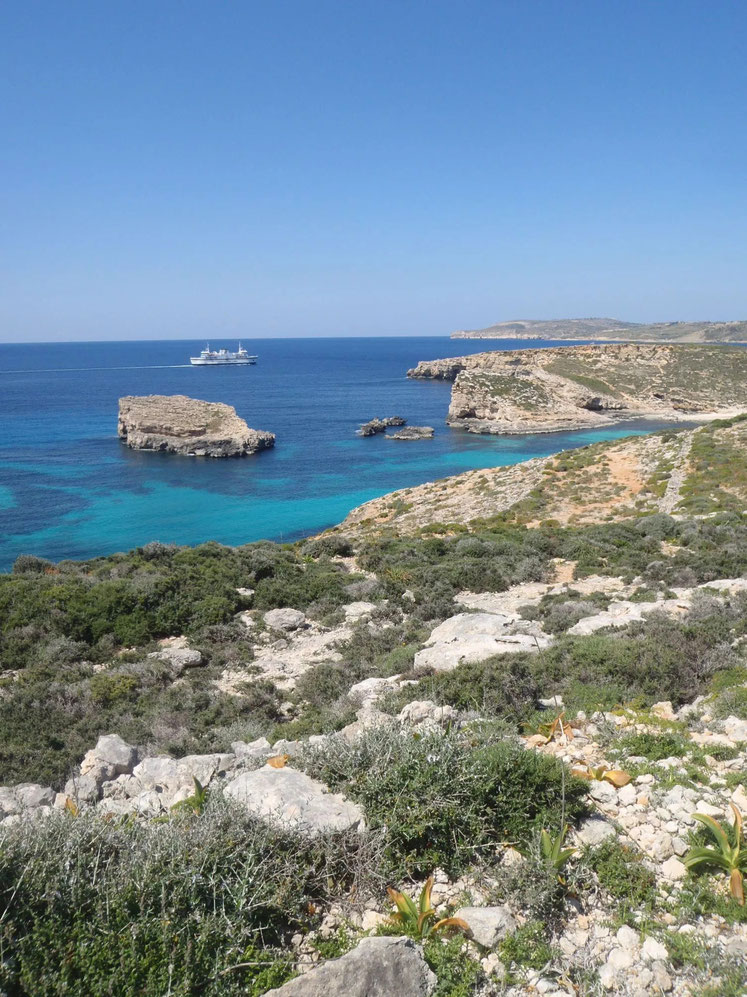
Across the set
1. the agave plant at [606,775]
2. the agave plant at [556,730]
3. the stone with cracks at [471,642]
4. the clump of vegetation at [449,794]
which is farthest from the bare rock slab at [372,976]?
the stone with cracks at [471,642]

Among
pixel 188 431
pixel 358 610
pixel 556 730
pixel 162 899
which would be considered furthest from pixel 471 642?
pixel 188 431

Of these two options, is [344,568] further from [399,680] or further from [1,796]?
[1,796]

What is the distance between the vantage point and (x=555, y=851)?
4719 millimetres

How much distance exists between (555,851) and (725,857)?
1.29 meters

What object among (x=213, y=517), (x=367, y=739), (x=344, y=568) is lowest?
(x=213, y=517)

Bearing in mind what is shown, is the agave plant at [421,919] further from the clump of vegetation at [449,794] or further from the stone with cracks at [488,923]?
the clump of vegetation at [449,794]

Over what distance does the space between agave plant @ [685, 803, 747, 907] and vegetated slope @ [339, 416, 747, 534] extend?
21.3 m

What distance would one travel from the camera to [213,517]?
41406mm

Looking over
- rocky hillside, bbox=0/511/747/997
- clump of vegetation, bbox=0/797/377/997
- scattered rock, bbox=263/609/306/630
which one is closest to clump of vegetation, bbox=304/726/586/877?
rocky hillside, bbox=0/511/747/997

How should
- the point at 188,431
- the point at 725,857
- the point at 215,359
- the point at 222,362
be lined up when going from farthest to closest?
the point at 222,362
the point at 215,359
the point at 188,431
the point at 725,857

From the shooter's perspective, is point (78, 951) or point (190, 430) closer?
point (78, 951)

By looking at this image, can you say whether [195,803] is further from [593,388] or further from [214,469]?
[593,388]

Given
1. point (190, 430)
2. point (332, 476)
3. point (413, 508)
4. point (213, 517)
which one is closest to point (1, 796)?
point (413, 508)

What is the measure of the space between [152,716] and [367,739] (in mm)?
5260
